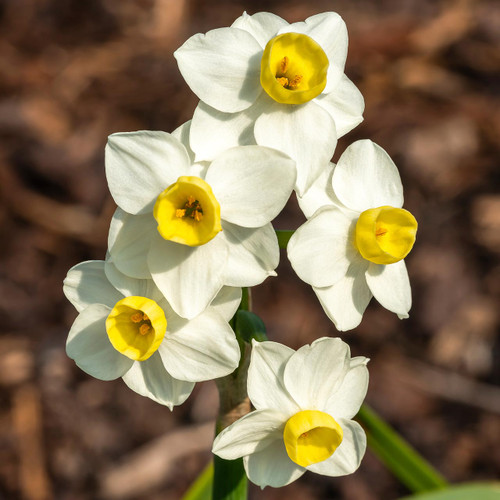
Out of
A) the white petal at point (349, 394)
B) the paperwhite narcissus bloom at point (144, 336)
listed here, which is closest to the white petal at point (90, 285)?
the paperwhite narcissus bloom at point (144, 336)

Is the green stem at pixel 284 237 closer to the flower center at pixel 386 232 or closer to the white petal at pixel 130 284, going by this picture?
the flower center at pixel 386 232

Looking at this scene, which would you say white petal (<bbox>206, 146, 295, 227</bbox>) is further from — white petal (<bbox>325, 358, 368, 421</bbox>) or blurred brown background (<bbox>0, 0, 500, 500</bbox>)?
blurred brown background (<bbox>0, 0, 500, 500</bbox>)

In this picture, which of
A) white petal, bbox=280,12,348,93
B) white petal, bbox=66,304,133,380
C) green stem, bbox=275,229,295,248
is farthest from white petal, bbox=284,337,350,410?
white petal, bbox=280,12,348,93

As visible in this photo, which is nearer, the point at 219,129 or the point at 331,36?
the point at 219,129

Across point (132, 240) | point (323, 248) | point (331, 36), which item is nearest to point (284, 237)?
point (323, 248)

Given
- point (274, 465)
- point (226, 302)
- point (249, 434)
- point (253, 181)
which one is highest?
point (253, 181)

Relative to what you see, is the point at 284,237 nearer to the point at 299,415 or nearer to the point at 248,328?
the point at 248,328
